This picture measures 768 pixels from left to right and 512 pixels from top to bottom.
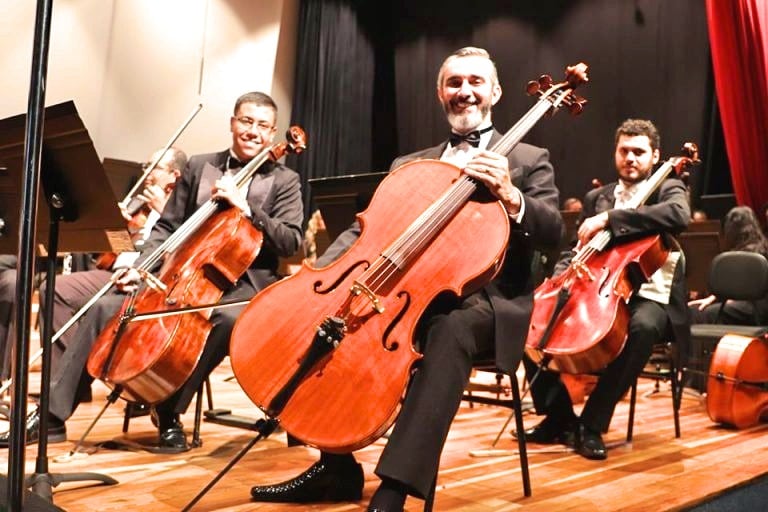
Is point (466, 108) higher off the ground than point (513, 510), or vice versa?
point (466, 108)

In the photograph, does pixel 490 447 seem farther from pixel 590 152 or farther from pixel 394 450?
pixel 590 152

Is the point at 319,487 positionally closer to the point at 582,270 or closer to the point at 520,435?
the point at 520,435

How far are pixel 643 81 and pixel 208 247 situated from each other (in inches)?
222

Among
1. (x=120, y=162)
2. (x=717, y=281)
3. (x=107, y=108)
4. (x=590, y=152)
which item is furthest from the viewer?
(x=590, y=152)

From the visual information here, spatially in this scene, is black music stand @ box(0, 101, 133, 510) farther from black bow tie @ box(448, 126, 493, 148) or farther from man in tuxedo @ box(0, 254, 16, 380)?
man in tuxedo @ box(0, 254, 16, 380)

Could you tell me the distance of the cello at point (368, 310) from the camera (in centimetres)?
155

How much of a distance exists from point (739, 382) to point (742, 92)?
313cm

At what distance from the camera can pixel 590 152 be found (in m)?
7.27

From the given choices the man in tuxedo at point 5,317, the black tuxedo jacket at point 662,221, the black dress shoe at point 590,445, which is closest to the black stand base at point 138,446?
the man in tuxedo at point 5,317

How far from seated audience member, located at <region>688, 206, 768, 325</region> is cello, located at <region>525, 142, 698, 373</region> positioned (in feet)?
5.29

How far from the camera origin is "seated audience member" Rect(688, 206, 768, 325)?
160 inches

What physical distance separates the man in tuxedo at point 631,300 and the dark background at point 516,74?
3.15 metres

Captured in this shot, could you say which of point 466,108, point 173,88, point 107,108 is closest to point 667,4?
point 173,88

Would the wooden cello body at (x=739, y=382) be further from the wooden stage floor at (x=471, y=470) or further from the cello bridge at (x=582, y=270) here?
the cello bridge at (x=582, y=270)
